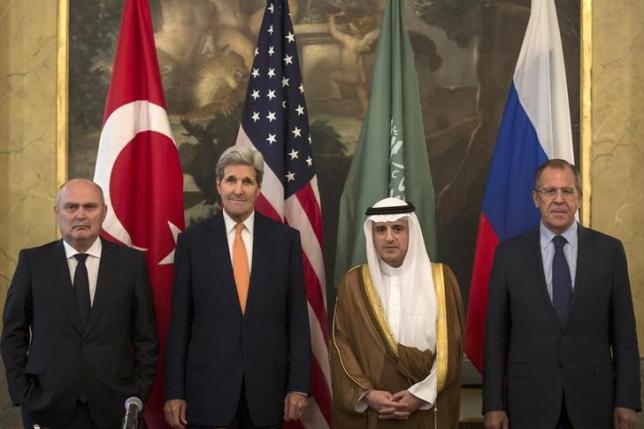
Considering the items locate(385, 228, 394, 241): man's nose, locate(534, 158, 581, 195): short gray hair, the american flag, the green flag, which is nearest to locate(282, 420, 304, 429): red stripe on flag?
the american flag

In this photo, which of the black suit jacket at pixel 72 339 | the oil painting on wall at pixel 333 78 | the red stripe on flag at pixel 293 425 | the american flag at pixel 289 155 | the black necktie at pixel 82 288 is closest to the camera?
the black suit jacket at pixel 72 339

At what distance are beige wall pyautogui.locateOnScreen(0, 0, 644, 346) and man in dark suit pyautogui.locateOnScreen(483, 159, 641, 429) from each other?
1157mm

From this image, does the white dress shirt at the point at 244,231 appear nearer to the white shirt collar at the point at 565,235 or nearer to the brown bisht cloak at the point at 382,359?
the brown bisht cloak at the point at 382,359

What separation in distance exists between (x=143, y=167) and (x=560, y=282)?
7.15 ft

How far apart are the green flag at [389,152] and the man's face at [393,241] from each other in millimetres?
642

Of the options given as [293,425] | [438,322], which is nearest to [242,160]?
[438,322]

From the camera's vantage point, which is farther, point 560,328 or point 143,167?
point 143,167

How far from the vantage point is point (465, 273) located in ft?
17.0

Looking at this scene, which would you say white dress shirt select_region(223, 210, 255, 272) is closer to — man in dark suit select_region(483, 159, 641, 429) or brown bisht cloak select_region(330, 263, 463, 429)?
brown bisht cloak select_region(330, 263, 463, 429)

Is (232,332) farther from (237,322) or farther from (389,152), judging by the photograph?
(389,152)

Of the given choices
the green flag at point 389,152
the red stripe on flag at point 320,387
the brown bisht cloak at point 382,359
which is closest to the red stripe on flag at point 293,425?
the red stripe on flag at point 320,387

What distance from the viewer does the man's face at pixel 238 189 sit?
4.11 m

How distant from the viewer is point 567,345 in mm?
3824

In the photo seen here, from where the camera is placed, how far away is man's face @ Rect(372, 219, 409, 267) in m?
4.05
